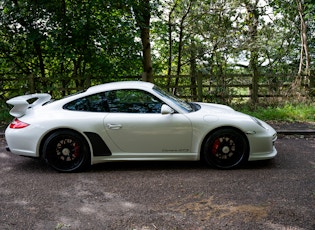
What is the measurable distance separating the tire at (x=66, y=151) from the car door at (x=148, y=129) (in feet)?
1.52

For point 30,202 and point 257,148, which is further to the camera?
point 257,148

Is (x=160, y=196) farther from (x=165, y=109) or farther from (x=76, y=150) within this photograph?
(x=76, y=150)

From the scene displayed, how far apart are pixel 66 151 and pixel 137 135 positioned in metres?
1.07

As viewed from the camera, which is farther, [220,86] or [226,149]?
[220,86]

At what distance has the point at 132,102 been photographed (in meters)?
5.14

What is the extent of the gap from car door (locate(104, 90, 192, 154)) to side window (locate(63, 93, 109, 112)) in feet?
0.47

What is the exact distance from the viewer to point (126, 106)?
511cm

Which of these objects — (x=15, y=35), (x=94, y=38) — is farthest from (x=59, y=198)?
(x=15, y=35)

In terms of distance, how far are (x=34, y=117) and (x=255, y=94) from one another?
318 inches

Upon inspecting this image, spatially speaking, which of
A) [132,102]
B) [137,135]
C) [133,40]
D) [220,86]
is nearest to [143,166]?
[137,135]

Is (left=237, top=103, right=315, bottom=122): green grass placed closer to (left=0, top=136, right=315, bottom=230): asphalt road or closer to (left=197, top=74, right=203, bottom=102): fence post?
(left=197, top=74, right=203, bottom=102): fence post

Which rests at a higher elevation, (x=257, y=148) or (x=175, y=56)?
(x=175, y=56)

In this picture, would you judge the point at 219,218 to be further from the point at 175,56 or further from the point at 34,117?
the point at 175,56

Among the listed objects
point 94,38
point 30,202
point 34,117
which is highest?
point 94,38
